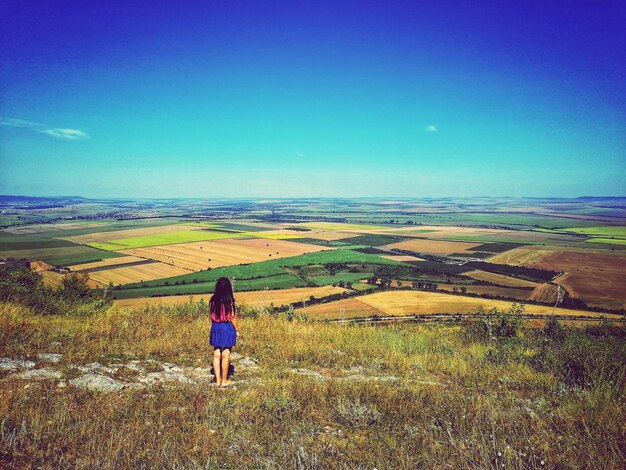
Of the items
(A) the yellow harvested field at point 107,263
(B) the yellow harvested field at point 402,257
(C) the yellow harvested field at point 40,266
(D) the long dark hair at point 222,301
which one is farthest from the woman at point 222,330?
(B) the yellow harvested field at point 402,257

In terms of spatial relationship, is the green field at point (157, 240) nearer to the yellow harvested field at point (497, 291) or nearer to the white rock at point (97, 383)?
the yellow harvested field at point (497, 291)

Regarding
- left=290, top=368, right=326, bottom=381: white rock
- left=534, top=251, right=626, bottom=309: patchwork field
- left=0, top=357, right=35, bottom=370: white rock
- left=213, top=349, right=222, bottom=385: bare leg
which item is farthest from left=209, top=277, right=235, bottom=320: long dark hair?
left=534, top=251, right=626, bottom=309: patchwork field

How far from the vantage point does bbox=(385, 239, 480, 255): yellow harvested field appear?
2886 inches

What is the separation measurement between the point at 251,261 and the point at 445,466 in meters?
55.9

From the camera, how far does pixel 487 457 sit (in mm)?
3553

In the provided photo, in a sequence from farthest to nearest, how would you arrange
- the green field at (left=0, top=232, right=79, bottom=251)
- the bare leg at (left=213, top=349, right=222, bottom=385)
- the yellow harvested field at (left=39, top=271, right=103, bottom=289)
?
the green field at (left=0, top=232, right=79, bottom=251), the yellow harvested field at (left=39, top=271, right=103, bottom=289), the bare leg at (left=213, top=349, right=222, bottom=385)

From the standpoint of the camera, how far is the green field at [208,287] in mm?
37562

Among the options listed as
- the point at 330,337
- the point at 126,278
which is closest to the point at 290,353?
the point at 330,337

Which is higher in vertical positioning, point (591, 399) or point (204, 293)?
point (591, 399)

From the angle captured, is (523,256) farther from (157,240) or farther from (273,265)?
(157,240)

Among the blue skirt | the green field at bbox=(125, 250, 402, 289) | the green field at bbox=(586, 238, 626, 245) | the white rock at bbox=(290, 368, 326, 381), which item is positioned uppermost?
the blue skirt

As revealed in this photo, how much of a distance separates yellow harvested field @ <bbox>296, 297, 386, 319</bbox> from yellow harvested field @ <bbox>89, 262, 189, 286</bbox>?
2406 centimetres

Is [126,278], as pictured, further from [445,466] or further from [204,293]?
[445,466]

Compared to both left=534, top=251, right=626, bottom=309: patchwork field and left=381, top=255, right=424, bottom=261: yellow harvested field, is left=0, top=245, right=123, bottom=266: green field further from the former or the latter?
left=534, top=251, right=626, bottom=309: patchwork field
